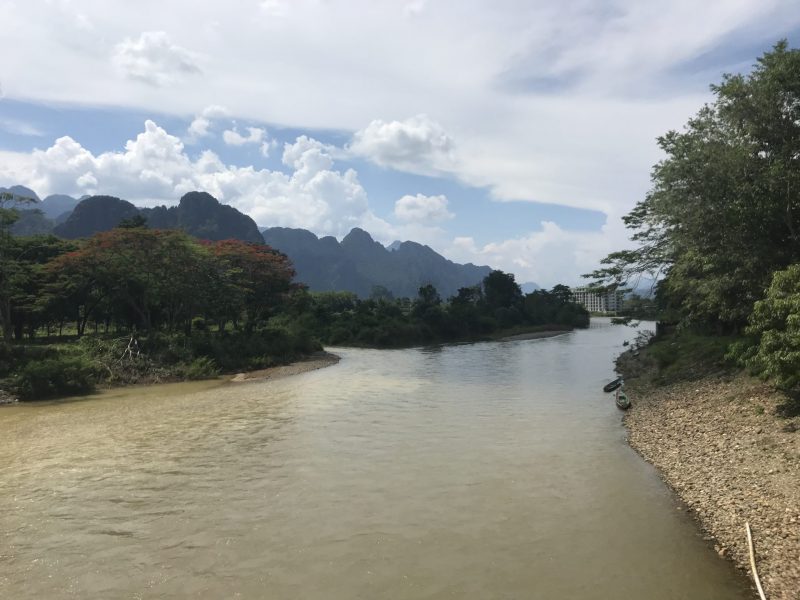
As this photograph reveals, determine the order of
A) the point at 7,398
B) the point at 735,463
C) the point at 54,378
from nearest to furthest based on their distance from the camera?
the point at 735,463 < the point at 7,398 < the point at 54,378

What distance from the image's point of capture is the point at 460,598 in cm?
727

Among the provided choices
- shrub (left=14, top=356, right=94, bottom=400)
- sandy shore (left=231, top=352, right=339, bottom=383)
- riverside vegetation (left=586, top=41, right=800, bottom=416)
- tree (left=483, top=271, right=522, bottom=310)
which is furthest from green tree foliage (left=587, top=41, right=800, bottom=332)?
tree (left=483, top=271, right=522, bottom=310)

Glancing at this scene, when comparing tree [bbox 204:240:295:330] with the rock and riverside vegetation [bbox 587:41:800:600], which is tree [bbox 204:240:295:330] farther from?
riverside vegetation [bbox 587:41:800:600]

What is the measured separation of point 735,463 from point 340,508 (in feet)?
27.2

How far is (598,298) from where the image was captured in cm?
3994

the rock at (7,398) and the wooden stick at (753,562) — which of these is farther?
the rock at (7,398)

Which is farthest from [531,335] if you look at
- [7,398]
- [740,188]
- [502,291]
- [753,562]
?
[753,562]

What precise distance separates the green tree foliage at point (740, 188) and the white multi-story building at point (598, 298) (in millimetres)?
7850

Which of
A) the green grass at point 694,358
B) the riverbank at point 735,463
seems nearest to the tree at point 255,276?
the green grass at point 694,358

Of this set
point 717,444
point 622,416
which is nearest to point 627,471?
point 717,444

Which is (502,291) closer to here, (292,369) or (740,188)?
(292,369)

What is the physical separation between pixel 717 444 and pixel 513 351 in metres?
40.3

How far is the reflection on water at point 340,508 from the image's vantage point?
7762 millimetres

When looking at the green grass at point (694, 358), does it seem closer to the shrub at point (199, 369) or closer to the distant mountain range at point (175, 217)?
the shrub at point (199, 369)
